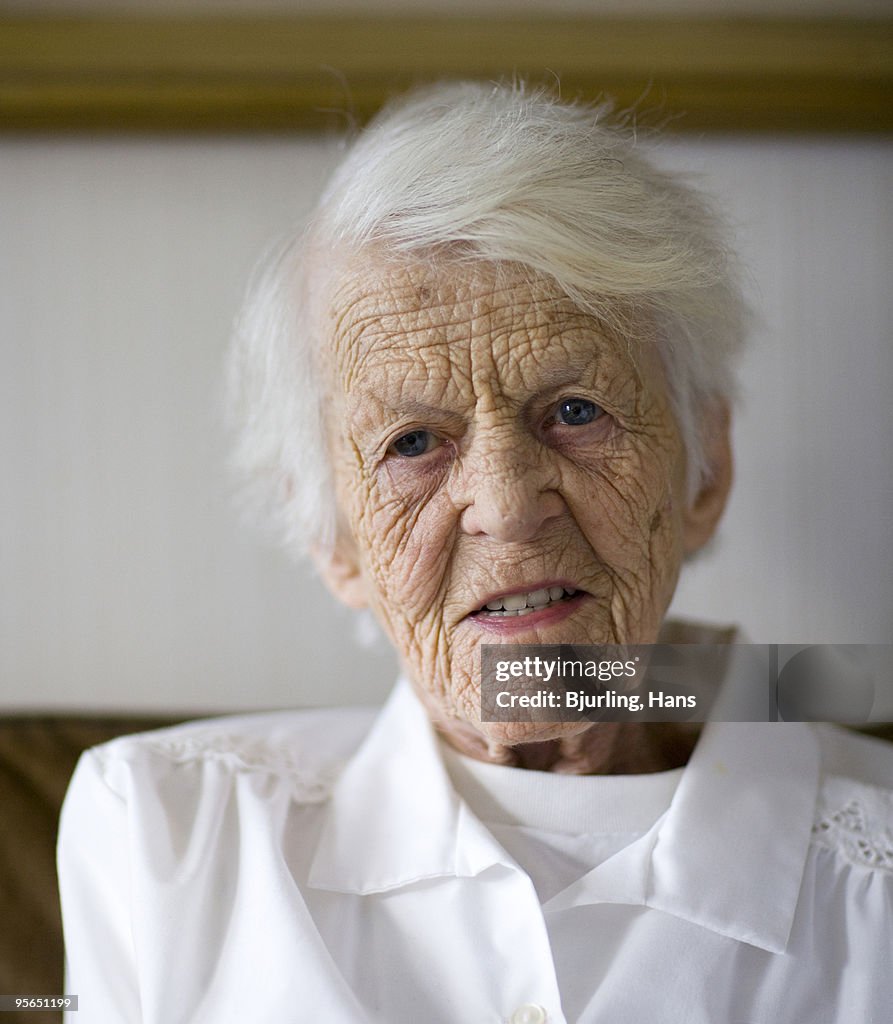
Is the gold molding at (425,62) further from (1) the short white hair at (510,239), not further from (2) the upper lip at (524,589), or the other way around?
(2) the upper lip at (524,589)

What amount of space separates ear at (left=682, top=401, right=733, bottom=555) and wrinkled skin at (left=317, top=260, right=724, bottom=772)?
10 centimetres

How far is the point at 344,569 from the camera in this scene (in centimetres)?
123

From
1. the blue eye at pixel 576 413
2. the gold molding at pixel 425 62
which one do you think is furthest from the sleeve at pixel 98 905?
the gold molding at pixel 425 62

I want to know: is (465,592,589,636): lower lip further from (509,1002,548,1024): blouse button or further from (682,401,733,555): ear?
(509,1002,548,1024): blouse button

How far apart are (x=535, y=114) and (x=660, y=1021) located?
1.02 meters

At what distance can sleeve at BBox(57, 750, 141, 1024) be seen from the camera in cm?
105

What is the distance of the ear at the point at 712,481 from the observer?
1195 mm

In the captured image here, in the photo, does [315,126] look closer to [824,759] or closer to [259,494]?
[259,494]

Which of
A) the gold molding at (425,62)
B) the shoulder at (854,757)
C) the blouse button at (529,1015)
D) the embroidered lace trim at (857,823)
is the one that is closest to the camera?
the blouse button at (529,1015)

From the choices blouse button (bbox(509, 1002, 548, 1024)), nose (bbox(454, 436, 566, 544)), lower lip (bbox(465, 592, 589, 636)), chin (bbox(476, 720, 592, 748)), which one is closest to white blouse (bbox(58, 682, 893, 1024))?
blouse button (bbox(509, 1002, 548, 1024))

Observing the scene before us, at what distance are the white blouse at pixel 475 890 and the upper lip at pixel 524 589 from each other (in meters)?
0.25

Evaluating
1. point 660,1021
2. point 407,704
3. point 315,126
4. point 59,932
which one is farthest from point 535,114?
point 59,932

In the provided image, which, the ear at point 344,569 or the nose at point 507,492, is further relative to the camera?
the ear at point 344,569

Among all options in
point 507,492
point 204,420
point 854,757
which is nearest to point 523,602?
point 507,492
